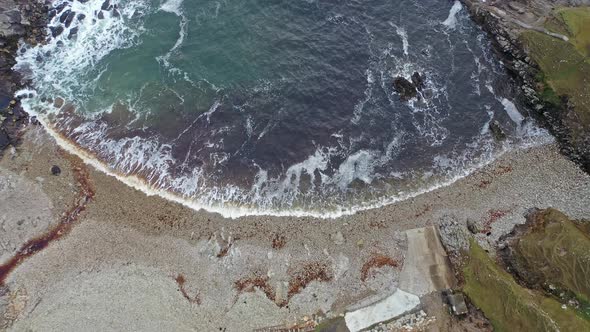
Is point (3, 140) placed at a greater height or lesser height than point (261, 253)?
greater

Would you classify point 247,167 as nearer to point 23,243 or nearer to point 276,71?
point 276,71

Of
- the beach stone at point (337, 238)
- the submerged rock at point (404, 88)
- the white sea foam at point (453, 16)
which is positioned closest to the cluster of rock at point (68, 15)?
the submerged rock at point (404, 88)

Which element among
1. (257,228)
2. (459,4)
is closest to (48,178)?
(257,228)

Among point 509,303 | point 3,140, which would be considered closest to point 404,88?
point 509,303

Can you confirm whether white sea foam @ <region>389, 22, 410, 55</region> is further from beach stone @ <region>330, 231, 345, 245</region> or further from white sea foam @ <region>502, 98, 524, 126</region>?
beach stone @ <region>330, 231, 345, 245</region>

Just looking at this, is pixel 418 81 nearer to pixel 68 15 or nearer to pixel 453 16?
pixel 453 16

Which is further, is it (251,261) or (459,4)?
(459,4)
